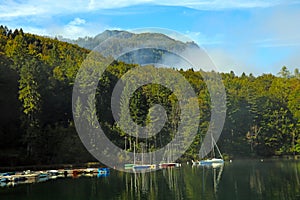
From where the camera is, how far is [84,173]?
4628cm

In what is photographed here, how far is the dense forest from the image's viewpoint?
5100cm

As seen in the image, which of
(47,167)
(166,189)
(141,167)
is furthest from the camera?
(141,167)

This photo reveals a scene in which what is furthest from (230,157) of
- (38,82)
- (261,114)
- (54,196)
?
(54,196)

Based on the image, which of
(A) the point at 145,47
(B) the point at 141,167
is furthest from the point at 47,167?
(A) the point at 145,47

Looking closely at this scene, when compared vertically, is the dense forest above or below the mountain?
below

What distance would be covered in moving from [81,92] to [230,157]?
24203mm

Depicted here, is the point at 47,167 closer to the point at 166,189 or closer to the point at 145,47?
the point at 145,47

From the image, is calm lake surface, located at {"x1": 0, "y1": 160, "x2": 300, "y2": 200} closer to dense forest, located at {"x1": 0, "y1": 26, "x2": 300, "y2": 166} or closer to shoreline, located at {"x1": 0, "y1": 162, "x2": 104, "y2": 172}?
shoreline, located at {"x1": 0, "y1": 162, "x2": 104, "y2": 172}

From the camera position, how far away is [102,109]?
61344 millimetres

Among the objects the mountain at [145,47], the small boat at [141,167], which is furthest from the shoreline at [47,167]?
the mountain at [145,47]

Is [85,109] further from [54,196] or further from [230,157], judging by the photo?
[54,196]

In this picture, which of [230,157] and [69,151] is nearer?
[69,151]

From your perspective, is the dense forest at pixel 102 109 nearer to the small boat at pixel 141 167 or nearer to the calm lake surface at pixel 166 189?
the small boat at pixel 141 167

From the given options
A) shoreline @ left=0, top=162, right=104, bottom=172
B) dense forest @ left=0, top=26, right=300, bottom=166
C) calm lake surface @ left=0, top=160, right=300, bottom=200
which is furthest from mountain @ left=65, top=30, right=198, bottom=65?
calm lake surface @ left=0, top=160, right=300, bottom=200
